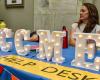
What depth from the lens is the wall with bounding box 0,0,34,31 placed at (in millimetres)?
3696

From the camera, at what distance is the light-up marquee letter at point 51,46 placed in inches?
56.9

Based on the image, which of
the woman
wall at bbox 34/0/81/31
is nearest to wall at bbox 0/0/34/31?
wall at bbox 34/0/81/31

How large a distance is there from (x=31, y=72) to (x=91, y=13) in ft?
4.96

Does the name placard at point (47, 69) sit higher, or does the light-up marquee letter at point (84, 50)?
the light-up marquee letter at point (84, 50)

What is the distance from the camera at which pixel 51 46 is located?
4.90ft

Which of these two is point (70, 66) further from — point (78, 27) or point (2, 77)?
point (78, 27)

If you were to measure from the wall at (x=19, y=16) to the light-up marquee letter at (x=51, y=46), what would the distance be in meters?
2.19

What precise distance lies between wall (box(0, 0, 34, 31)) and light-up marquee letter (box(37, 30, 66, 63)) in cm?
219

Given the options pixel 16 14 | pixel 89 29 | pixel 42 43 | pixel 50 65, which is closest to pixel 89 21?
pixel 89 29

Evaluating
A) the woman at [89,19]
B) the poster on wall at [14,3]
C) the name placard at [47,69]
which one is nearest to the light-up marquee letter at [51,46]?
the name placard at [47,69]

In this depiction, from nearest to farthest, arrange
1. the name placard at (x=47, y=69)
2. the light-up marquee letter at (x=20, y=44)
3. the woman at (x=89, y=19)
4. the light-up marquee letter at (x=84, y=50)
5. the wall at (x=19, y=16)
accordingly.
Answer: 1. the name placard at (x=47, y=69)
2. the light-up marquee letter at (x=84, y=50)
3. the light-up marquee letter at (x=20, y=44)
4. the woman at (x=89, y=19)
5. the wall at (x=19, y=16)

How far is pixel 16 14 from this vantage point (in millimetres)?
3941

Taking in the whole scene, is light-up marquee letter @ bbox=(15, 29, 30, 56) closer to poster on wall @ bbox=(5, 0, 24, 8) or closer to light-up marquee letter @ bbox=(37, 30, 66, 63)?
light-up marquee letter @ bbox=(37, 30, 66, 63)

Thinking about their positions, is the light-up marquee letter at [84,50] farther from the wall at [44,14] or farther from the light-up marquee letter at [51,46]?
the wall at [44,14]
